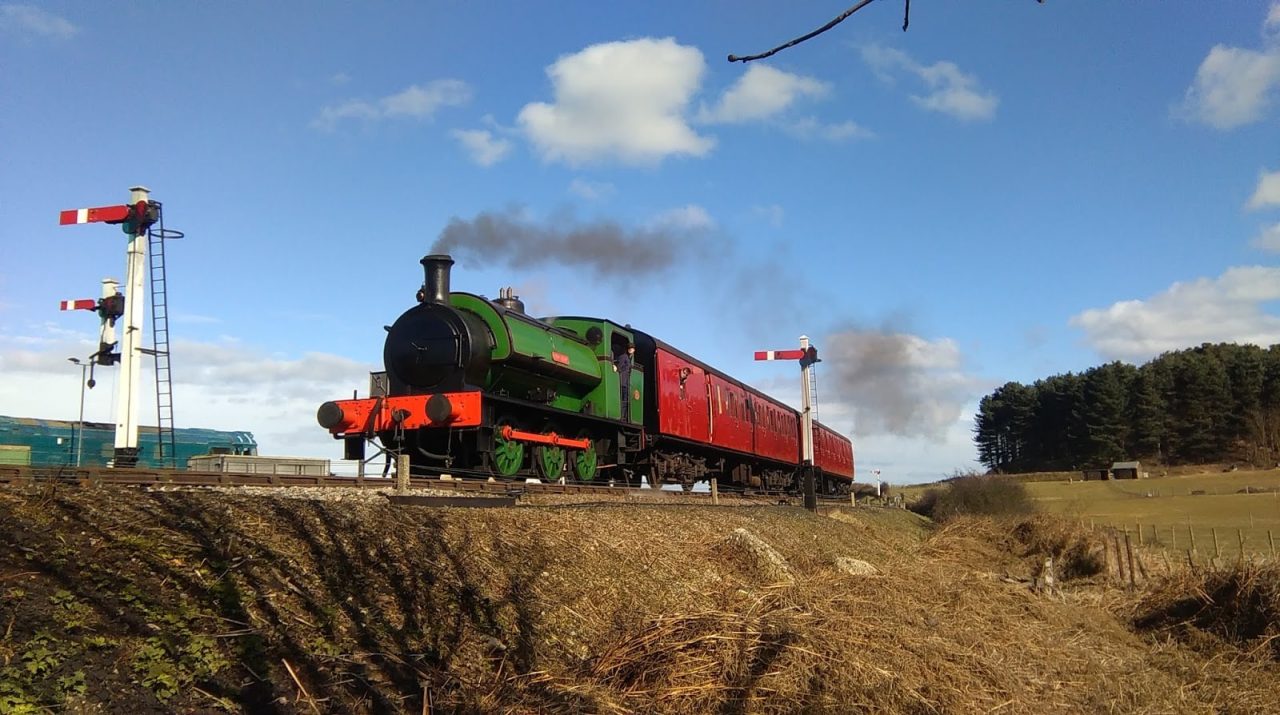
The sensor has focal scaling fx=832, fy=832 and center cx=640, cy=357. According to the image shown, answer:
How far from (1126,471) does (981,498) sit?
57801mm

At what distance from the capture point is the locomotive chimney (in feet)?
50.5

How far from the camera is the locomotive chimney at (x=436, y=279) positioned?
15398 millimetres

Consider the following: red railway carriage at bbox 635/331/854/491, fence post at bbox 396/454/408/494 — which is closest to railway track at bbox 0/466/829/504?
fence post at bbox 396/454/408/494

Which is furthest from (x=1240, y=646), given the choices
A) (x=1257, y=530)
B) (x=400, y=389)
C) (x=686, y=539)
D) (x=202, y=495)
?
(x=1257, y=530)

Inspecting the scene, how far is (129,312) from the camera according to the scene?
527 inches

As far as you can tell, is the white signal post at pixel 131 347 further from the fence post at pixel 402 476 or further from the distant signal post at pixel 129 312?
the fence post at pixel 402 476

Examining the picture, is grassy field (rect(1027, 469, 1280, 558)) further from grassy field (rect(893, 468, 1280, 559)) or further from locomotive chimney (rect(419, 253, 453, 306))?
locomotive chimney (rect(419, 253, 453, 306))

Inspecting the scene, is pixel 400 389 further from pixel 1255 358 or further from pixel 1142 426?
pixel 1255 358

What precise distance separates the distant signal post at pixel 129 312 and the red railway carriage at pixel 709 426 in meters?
10.7

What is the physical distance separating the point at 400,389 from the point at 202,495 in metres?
8.21

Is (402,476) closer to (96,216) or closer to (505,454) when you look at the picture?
(505,454)

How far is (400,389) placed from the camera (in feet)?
49.6

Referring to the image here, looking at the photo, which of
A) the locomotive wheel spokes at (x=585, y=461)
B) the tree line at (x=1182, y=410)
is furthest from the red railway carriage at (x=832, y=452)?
the tree line at (x=1182, y=410)

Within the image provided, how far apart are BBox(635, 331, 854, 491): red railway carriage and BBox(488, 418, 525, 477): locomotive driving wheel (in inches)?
222
